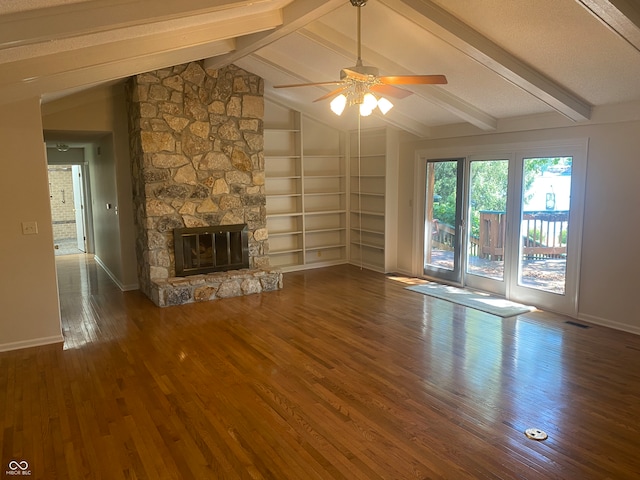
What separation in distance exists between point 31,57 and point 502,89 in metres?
4.34

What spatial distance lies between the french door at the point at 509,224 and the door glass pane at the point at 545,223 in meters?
0.01

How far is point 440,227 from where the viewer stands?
23.0 feet

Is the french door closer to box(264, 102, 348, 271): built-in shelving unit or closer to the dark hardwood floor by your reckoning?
the dark hardwood floor

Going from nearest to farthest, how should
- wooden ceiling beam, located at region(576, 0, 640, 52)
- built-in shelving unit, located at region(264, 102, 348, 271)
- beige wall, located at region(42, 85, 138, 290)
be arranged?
wooden ceiling beam, located at region(576, 0, 640, 52) < beige wall, located at region(42, 85, 138, 290) < built-in shelving unit, located at region(264, 102, 348, 271)

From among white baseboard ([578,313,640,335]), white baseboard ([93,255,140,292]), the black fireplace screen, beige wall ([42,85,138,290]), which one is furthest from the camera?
white baseboard ([93,255,140,292])

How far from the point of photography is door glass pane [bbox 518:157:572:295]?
528 cm

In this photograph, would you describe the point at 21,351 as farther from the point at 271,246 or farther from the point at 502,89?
the point at 502,89


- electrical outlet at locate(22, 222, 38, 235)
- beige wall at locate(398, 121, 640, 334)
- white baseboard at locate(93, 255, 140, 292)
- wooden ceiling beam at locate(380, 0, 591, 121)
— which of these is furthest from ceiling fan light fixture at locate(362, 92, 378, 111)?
white baseboard at locate(93, 255, 140, 292)

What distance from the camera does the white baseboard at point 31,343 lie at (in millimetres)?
4441

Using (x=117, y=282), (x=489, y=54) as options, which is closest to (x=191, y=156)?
(x=117, y=282)

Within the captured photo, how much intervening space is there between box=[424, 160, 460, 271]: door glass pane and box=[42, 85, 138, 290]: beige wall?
459cm

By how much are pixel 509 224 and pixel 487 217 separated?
1.41 ft

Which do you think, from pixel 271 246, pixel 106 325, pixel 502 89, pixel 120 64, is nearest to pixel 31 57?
pixel 120 64

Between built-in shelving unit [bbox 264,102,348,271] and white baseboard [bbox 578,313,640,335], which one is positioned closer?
white baseboard [bbox 578,313,640,335]
